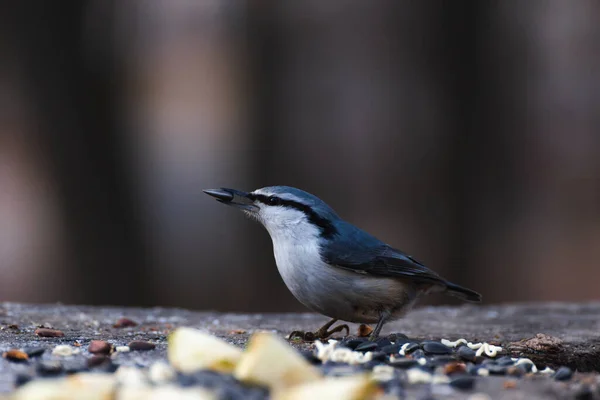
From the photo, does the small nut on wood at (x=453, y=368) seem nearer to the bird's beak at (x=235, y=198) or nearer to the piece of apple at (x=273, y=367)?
the piece of apple at (x=273, y=367)

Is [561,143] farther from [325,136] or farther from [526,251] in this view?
[325,136]

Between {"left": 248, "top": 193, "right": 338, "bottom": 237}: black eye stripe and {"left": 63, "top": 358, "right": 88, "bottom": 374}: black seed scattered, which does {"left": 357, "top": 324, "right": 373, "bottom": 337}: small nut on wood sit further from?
{"left": 63, "top": 358, "right": 88, "bottom": 374}: black seed scattered

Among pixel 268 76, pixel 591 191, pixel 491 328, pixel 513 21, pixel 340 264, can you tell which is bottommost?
pixel 491 328

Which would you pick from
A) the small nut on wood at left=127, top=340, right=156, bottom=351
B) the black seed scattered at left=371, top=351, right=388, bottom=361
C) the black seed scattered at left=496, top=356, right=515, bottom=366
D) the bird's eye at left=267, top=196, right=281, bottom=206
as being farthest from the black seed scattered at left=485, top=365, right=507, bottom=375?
the bird's eye at left=267, top=196, right=281, bottom=206

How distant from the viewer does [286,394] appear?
2.31 meters

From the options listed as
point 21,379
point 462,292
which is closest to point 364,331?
point 462,292

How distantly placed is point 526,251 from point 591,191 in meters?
1.47

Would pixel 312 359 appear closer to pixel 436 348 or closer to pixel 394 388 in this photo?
pixel 394 388

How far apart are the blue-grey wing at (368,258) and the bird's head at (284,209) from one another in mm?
110

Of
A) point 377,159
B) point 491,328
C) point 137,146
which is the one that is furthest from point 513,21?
point 491,328

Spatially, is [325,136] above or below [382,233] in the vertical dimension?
above

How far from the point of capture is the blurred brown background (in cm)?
851

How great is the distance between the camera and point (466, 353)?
3.46 metres

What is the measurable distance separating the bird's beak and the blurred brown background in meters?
4.30
